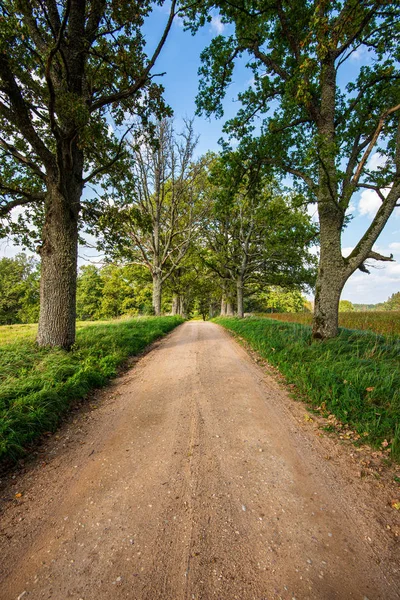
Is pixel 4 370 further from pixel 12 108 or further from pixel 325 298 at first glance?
pixel 325 298

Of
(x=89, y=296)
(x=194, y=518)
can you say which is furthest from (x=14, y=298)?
(x=194, y=518)

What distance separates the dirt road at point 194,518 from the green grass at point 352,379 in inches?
30.3

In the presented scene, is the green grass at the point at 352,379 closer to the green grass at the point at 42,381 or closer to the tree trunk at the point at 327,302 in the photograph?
the tree trunk at the point at 327,302

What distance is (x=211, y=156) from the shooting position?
693 inches

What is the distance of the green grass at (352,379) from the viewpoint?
128 inches

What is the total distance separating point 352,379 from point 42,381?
214 inches

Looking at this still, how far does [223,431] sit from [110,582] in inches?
75.7

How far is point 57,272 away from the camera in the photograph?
5.74 meters

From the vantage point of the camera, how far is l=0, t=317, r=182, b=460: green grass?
9.77ft

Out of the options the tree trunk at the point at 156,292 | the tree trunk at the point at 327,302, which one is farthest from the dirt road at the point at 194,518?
the tree trunk at the point at 156,292

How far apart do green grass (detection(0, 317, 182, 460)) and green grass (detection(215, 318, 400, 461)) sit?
14.0ft

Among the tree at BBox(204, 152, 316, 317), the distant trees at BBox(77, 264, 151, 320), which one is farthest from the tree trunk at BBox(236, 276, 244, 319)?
the distant trees at BBox(77, 264, 151, 320)

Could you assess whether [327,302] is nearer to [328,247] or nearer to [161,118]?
[328,247]

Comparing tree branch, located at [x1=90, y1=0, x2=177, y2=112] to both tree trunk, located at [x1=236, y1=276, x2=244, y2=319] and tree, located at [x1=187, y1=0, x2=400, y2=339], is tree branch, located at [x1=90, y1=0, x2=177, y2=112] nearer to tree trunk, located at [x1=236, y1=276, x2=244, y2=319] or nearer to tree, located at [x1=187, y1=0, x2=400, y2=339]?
tree, located at [x1=187, y1=0, x2=400, y2=339]
